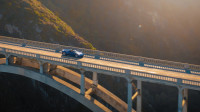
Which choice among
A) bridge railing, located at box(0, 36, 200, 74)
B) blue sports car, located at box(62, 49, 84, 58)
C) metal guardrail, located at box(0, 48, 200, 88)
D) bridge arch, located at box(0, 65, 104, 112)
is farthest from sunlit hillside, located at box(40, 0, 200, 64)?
bridge arch, located at box(0, 65, 104, 112)

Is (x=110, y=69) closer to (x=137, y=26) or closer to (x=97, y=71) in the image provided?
(x=97, y=71)

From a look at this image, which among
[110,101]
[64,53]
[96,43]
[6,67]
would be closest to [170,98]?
[96,43]

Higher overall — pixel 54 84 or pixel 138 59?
pixel 138 59

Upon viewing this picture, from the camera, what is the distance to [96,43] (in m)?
63.4

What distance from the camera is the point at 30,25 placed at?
52.9m

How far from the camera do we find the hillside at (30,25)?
52.0 m

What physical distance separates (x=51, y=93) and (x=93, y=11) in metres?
39.4

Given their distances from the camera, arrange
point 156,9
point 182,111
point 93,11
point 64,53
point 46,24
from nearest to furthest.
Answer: point 182,111
point 64,53
point 46,24
point 93,11
point 156,9

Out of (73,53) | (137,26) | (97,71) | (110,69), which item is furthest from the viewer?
(137,26)

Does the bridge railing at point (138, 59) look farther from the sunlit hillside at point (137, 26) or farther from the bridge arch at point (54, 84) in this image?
the sunlit hillside at point (137, 26)

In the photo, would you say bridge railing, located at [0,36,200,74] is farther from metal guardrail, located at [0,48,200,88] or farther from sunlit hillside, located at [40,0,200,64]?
sunlit hillside, located at [40,0,200,64]

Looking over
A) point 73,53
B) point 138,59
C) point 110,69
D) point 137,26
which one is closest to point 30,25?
point 73,53

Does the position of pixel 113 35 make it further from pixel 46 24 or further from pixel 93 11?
pixel 46 24

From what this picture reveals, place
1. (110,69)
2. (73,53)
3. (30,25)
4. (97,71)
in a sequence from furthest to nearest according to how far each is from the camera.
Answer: (30,25)
(73,53)
(97,71)
(110,69)
